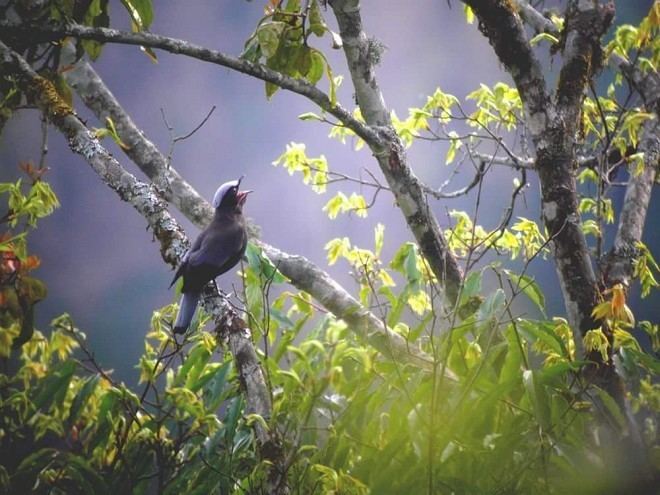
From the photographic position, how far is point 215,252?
108cm

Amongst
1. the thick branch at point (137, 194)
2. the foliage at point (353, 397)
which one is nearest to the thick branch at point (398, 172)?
the foliage at point (353, 397)

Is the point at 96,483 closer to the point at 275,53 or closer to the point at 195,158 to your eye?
the point at 275,53

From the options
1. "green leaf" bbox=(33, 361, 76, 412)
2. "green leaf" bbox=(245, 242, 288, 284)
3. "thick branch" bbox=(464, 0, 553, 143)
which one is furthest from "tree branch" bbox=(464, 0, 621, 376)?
"green leaf" bbox=(33, 361, 76, 412)

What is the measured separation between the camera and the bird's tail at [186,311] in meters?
1.04

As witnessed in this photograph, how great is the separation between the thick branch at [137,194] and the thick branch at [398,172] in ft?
1.53

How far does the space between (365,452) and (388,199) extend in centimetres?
139

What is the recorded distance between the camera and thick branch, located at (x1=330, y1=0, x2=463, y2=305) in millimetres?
1303

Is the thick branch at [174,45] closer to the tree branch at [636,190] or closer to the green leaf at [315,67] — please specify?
the green leaf at [315,67]

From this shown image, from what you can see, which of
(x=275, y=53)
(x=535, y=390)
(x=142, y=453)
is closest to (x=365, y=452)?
(x=535, y=390)

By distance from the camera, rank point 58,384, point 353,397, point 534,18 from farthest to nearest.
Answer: point 534,18, point 58,384, point 353,397

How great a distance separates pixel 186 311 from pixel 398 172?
54cm

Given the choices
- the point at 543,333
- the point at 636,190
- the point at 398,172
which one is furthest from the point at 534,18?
the point at 543,333

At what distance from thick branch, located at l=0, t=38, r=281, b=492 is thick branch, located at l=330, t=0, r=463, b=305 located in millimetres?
466

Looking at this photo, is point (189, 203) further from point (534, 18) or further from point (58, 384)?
point (534, 18)
